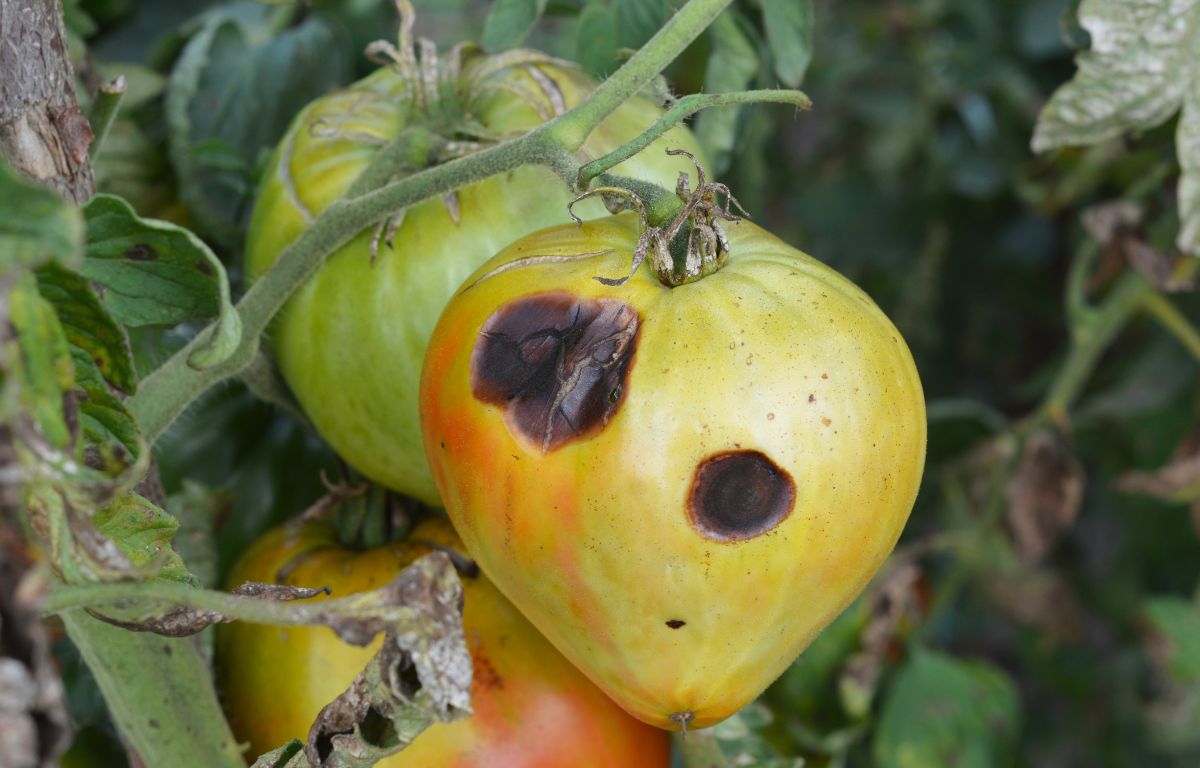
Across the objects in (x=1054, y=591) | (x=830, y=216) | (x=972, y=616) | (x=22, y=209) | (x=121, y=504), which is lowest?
(x=972, y=616)

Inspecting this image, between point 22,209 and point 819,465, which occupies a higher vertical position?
point 22,209

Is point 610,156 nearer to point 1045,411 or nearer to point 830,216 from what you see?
Result: point 1045,411

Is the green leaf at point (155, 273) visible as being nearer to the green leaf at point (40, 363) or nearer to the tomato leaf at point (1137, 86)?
the green leaf at point (40, 363)

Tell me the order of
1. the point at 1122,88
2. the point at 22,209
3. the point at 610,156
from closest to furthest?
the point at 22,209, the point at 610,156, the point at 1122,88

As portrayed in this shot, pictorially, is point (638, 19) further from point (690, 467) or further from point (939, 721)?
point (939, 721)

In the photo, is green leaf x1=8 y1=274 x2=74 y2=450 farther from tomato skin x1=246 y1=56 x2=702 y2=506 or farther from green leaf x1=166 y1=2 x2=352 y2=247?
green leaf x1=166 y1=2 x2=352 y2=247

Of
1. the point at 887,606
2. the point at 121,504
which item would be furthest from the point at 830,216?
the point at 121,504
